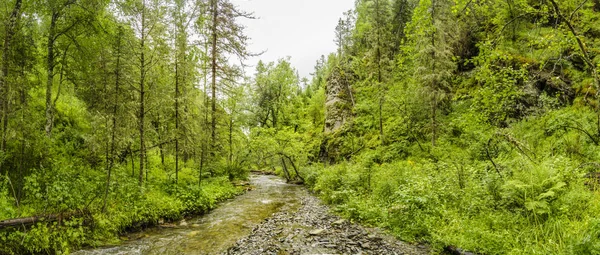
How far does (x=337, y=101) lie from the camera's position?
1169 inches

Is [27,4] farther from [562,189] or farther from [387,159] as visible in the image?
[387,159]

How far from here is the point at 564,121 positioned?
12.0m

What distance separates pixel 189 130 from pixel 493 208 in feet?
39.7

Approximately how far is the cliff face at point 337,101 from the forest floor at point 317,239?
18.3 m

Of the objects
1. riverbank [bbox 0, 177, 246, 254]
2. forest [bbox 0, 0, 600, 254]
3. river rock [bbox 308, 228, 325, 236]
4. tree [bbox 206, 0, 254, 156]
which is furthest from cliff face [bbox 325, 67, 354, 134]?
river rock [bbox 308, 228, 325, 236]

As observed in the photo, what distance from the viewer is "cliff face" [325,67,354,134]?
28.6 metres

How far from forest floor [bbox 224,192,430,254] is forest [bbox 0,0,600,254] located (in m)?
0.62

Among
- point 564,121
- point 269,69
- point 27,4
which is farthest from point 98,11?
point 269,69

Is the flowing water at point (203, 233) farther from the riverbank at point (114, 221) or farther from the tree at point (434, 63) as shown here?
the tree at point (434, 63)

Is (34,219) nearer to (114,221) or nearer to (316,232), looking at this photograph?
(114,221)

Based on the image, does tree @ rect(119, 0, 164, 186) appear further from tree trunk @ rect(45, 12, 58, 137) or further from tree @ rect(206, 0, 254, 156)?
tree @ rect(206, 0, 254, 156)

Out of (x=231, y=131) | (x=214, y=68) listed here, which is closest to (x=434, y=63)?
(x=214, y=68)

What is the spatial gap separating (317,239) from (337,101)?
22.7 metres

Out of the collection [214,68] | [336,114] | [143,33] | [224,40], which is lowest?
[336,114]
